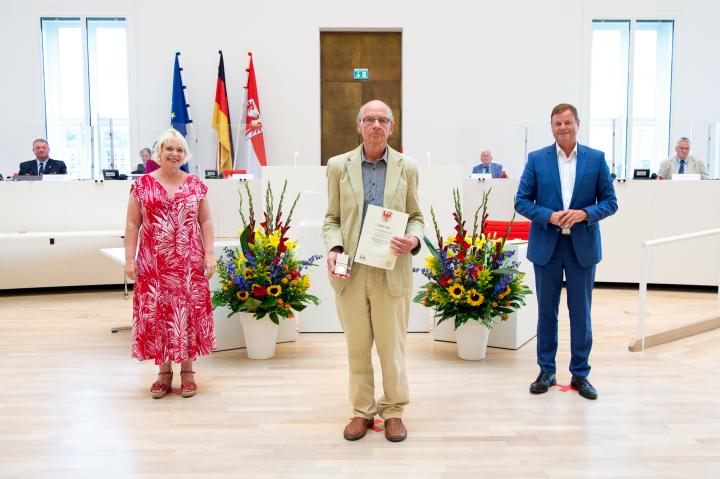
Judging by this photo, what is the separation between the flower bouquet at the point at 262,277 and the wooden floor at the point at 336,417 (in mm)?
384

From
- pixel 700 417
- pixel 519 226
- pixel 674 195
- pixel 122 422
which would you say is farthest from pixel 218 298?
pixel 674 195

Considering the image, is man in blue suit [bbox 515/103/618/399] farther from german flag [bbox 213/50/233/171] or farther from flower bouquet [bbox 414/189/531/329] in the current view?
german flag [bbox 213/50/233/171]

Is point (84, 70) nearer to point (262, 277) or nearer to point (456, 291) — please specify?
point (262, 277)

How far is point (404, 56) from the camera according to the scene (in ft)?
32.2

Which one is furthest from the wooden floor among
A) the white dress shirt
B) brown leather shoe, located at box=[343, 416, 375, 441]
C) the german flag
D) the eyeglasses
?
the german flag

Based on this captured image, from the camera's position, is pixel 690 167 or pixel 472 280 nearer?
pixel 472 280

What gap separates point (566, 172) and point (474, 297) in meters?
1.02

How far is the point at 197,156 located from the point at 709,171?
703cm

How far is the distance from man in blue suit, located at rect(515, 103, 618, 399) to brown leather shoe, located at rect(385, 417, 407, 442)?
99 cm

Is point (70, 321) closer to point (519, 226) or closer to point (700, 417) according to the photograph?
point (519, 226)

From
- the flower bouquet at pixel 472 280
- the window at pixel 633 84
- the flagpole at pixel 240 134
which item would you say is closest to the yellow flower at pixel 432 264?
the flower bouquet at pixel 472 280

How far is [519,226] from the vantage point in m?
5.08

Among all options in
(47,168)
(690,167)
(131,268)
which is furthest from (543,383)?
(47,168)

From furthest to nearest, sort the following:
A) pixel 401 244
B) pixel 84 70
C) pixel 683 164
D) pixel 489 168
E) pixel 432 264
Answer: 1. pixel 84 70
2. pixel 489 168
3. pixel 683 164
4. pixel 432 264
5. pixel 401 244
